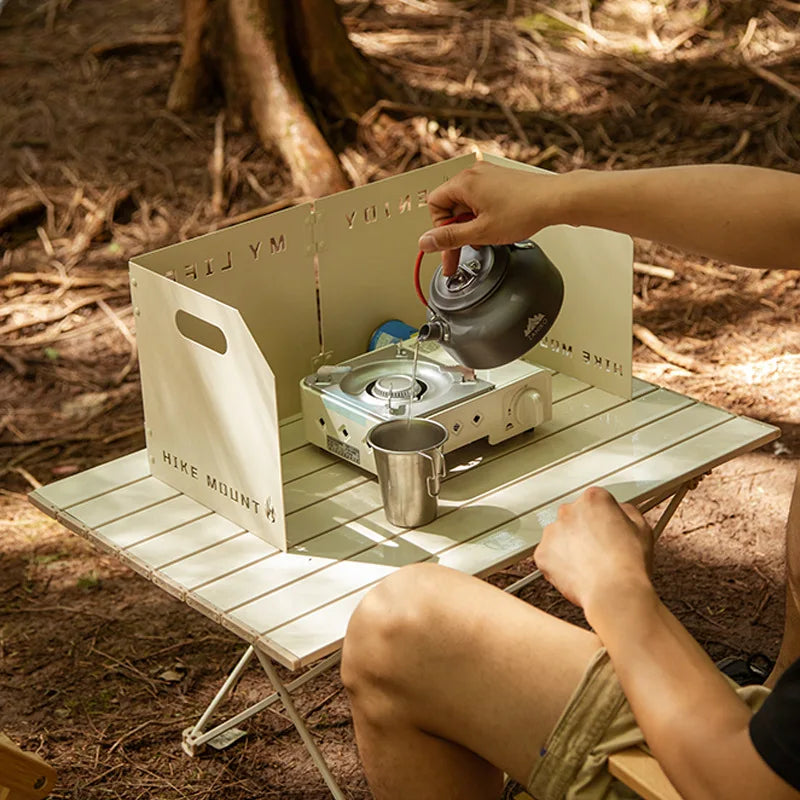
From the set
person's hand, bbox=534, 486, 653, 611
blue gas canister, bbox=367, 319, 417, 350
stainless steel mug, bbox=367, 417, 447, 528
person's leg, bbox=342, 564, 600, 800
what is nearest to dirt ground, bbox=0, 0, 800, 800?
stainless steel mug, bbox=367, 417, 447, 528

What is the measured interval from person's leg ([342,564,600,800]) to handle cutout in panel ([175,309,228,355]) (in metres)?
1.22

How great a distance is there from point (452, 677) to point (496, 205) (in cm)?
90

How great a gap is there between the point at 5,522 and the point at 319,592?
1.91m

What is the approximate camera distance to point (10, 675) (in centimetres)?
330

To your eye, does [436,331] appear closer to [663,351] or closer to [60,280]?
[663,351]

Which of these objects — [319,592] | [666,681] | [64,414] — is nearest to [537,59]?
[64,414]

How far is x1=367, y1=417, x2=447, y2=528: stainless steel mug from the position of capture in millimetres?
2463

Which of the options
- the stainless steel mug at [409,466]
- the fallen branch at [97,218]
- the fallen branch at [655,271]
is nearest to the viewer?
the stainless steel mug at [409,466]

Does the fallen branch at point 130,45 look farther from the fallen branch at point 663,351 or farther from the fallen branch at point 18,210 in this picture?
the fallen branch at point 663,351

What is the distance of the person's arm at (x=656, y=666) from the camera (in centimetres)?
150

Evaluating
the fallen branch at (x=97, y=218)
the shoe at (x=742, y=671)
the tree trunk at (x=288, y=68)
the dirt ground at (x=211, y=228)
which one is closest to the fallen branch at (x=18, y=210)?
the dirt ground at (x=211, y=228)

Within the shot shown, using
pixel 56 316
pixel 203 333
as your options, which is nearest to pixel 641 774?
pixel 203 333

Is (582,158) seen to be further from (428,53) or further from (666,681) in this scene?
(666,681)

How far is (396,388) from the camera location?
276 centimetres
